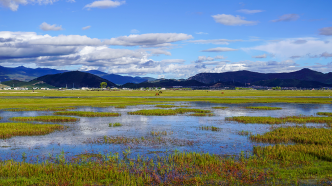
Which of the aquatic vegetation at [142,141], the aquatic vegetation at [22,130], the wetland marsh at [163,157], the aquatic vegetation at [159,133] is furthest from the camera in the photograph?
the aquatic vegetation at [159,133]

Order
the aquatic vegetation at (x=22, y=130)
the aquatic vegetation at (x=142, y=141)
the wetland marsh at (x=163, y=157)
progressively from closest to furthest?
1. the wetland marsh at (x=163, y=157)
2. the aquatic vegetation at (x=142, y=141)
3. the aquatic vegetation at (x=22, y=130)

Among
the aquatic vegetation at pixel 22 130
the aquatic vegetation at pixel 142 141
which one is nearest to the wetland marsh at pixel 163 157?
the aquatic vegetation at pixel 142 141

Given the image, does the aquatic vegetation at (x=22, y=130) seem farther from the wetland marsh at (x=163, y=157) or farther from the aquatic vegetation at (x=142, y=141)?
the aquatic vegetation at (x=142, y=141)

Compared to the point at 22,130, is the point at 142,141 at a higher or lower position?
lower

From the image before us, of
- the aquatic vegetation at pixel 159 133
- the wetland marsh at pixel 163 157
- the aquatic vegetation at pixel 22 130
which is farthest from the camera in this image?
the aquatic vegetation at pixel 159 133

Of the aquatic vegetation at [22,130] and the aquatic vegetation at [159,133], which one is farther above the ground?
the aquatic vegetation at [22,130]

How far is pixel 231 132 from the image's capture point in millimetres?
34812

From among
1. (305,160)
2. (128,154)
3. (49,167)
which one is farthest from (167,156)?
(305,160)

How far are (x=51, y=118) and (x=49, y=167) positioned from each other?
99.1 feet

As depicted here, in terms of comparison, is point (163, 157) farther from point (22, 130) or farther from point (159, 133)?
point (22, 130)

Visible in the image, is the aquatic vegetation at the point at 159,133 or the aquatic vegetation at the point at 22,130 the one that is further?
the aquatic vegetation at the point at 159,133

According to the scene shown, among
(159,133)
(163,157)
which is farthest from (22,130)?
(163,157)

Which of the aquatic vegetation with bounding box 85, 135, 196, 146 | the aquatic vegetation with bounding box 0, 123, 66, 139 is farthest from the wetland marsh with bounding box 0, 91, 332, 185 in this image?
the aquatic vegetation with bounding box 0, 123, 66, 139

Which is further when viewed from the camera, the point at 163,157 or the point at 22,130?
the point at 22,130
